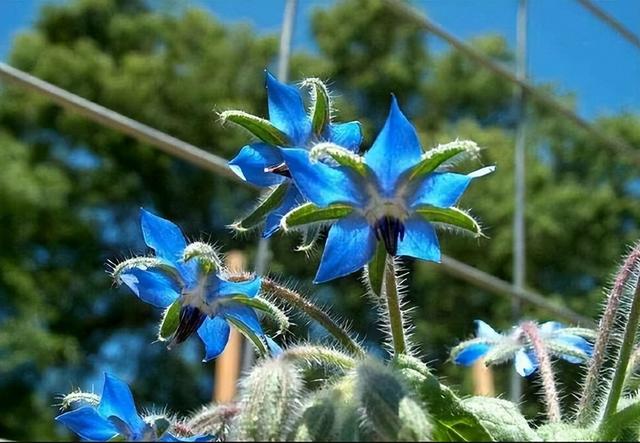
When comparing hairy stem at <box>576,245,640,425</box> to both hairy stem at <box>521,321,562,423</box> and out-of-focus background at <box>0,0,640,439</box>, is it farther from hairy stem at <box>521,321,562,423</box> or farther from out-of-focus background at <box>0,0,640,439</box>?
out-of-focus background at <box>0,0,640,439</box>

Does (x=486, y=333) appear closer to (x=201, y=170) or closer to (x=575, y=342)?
(x=575, y=342)

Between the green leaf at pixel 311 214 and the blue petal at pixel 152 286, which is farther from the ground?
the blue petal at pixel 152 286

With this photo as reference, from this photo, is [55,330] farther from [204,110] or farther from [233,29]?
[233,29]

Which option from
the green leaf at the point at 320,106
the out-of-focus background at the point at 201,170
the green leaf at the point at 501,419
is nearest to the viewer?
the green leaf at the point at 501,419

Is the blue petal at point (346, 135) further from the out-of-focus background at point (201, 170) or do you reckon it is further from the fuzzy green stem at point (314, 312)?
the out-of-focus background at point (201, 170)

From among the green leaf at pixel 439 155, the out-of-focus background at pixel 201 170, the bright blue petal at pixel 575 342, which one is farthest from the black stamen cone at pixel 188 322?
the out-of-focus background at pixel 201 170

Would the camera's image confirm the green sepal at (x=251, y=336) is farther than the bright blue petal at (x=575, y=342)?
No

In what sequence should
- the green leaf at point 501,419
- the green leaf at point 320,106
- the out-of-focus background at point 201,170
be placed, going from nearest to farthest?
the green leaf at point 501,419 < the green leaf at point 320,106 < the out-of-focus background at point 201,170
